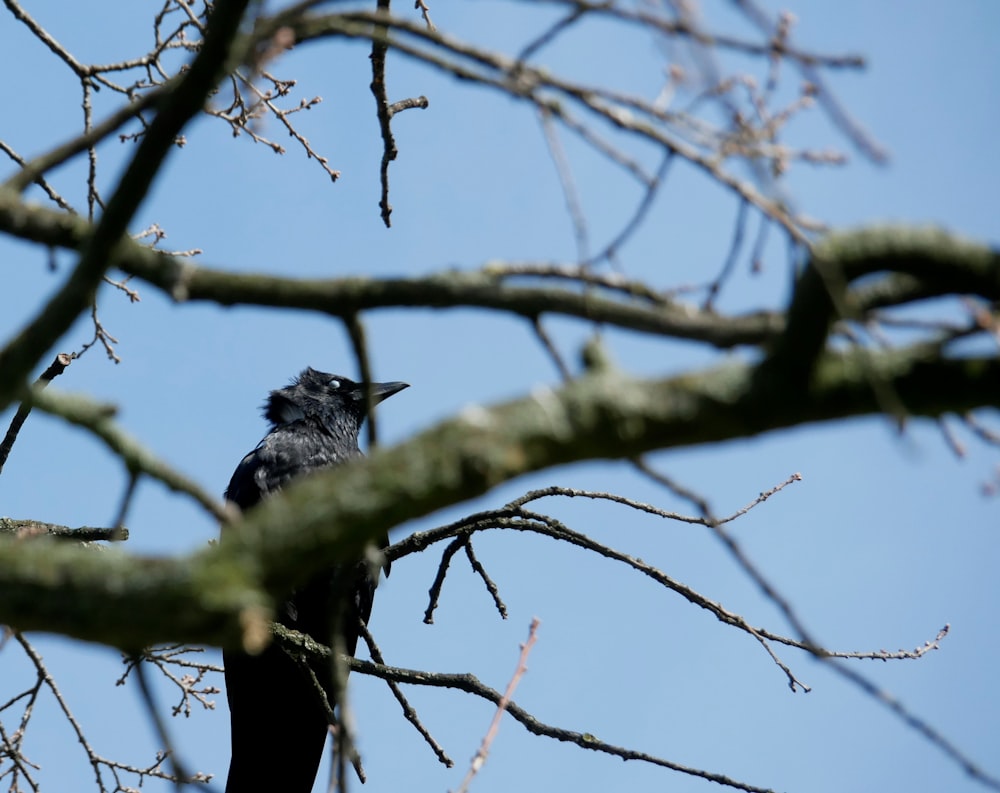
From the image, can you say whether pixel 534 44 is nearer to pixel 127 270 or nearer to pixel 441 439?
pixel 441 439

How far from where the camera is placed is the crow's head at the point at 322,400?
6.29 meters

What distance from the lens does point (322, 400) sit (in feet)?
21.0

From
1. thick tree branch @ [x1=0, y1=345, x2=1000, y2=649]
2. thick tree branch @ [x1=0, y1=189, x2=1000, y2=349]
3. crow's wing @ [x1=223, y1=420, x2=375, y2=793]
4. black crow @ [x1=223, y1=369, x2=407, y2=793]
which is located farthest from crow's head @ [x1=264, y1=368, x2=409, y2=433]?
thick tree branch @ [x1=0, y1=345, x2=1000, y2=649]

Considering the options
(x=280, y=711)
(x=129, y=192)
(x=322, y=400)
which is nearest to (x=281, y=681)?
(x=280, y=711)

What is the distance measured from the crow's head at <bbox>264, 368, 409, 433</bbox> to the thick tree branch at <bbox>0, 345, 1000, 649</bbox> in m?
4.49

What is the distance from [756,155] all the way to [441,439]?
2.36 ft

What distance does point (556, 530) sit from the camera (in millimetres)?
3578

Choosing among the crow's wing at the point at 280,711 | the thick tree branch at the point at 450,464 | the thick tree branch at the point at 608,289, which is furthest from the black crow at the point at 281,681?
the thick tree branch at the point at 450,464

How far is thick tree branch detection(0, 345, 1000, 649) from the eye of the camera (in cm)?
170

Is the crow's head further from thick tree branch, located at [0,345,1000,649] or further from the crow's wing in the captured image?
thick tree branch, located at [0,345,1000,649]

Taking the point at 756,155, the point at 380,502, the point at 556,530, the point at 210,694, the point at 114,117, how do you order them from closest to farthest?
the point at 380,502 < the point at 756,155 < the point at 114,117 < the point at 556,530 < the point at 210,694

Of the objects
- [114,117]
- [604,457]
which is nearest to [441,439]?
[604,457]

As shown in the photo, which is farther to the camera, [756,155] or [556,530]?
[556,530]

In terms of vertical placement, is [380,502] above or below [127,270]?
below
